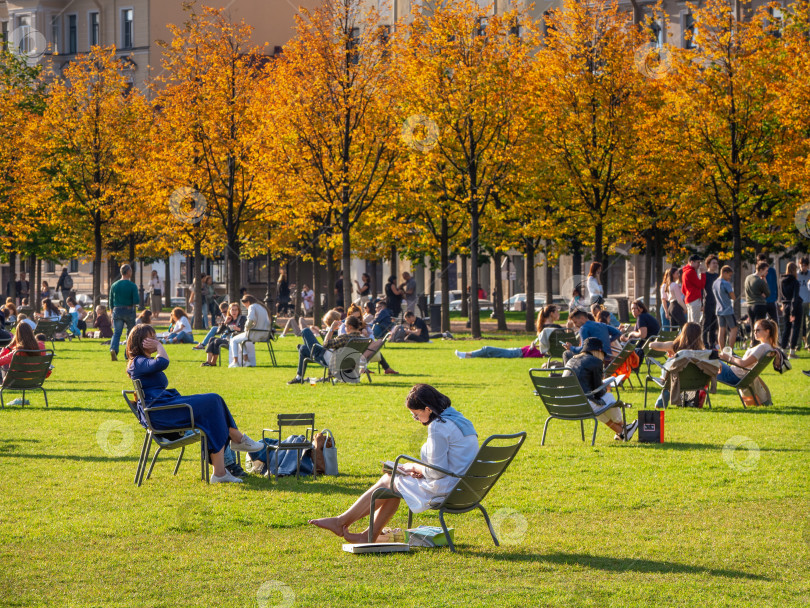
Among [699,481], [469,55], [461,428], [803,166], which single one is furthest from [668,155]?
[461,428]

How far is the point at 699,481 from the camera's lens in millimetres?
10023

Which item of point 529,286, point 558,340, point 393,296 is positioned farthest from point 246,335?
point 529,286

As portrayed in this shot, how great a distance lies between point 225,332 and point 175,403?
47.7ft

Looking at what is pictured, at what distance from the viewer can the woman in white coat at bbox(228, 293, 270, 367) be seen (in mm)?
22594

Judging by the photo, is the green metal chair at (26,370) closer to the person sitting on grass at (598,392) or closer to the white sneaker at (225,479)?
the white sneaker at (225,479)

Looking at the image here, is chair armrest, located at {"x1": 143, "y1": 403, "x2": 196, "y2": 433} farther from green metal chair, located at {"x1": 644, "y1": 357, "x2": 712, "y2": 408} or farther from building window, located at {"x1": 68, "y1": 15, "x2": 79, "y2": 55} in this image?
building window, located at {"x1": 68, "y1": 15, "x2": 79, "y2": 55}

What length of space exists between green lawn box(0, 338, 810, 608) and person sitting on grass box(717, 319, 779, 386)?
85 centimetres

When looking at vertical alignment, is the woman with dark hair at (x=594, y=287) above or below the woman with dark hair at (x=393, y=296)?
above

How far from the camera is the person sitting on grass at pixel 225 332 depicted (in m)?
23.2

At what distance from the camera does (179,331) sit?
29.4m

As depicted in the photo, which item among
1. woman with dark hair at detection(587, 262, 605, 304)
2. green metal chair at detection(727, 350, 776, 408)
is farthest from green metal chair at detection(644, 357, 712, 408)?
woman with dark hair at detection(587, 262, 605, 304)

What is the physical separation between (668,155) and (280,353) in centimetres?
1299

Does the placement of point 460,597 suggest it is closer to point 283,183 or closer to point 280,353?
point 280,353

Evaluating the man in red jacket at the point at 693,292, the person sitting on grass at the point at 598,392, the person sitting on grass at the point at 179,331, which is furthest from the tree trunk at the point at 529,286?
the person sitting on grass at the point at 598,392
